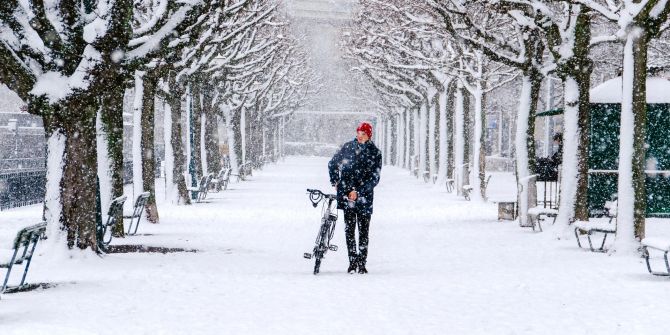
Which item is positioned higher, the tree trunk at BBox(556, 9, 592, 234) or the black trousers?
the tree trunk at BBox(556, 9, 592, 234)

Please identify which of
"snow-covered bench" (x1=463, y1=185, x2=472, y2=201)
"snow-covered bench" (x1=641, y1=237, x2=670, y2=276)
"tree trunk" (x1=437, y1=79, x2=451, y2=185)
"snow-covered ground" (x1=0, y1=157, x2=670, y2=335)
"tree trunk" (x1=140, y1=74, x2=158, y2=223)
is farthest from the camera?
"tree trunk" (x1=437, y1=79, x2=451, y2=185)

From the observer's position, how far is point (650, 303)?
9469 mm

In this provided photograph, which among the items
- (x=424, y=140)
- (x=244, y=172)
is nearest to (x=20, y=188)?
(x=244, y=172)

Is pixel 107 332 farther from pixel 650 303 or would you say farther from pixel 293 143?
pixel 293 143

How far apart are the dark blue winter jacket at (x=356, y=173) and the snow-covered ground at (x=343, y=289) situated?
2.95ft

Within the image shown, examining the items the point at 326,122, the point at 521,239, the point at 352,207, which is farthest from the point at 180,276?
the point at 326,122

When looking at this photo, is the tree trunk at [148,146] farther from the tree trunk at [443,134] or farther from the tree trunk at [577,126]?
the tree trunk at [443,134]

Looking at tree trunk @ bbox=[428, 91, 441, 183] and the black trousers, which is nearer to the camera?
the black trousers

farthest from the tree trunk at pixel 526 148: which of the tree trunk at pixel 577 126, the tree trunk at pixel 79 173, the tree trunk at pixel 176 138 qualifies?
the tree trunk at pixel 79 173

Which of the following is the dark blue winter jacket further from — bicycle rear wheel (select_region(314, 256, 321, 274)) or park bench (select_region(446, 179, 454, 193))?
park bench (select_region(446, 179, 454, 193))

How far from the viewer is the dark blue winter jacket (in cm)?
1166

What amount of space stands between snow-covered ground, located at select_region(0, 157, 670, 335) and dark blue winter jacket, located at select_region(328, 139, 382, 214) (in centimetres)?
90

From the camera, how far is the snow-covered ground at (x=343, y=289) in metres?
8.21

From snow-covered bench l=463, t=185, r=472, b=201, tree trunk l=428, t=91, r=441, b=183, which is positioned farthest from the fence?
tree trunk l=428, t=91, r=441, b=183
